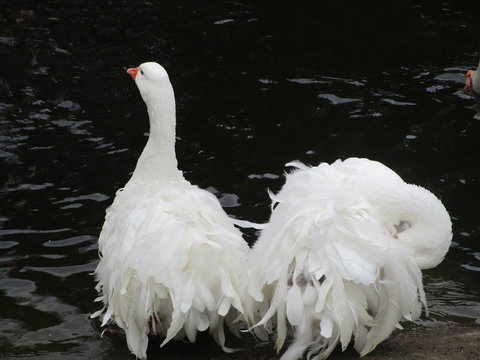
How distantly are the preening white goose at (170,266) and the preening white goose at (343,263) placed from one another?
0.71 feet

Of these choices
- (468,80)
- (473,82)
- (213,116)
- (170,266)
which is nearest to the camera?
(170,266)

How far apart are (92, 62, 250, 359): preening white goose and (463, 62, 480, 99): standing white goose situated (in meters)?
5.20

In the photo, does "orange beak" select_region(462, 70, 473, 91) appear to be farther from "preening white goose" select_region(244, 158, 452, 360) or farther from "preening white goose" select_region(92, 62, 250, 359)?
"preening white goose" select_region(92, 62, 250, 359)

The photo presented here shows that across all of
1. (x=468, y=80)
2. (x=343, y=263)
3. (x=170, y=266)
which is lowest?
(x=468, y=80)

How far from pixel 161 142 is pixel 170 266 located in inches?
55.6

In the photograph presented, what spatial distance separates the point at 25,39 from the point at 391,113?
5298 millimetres

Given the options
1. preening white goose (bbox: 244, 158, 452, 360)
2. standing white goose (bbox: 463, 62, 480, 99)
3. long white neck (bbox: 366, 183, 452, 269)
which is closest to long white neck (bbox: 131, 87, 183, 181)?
preening white goose (bbox: 244, 158, 452, 360)

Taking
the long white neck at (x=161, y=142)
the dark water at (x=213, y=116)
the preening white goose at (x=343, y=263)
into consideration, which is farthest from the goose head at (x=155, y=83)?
the dark water at (x=213, y=116)

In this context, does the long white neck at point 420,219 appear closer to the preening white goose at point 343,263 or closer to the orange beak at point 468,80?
the preening white goose at point 343,263

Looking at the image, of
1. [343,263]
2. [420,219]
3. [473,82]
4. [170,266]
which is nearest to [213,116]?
[473,82]

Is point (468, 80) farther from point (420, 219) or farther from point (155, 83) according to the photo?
point (420, 219)

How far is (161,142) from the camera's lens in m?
6.24

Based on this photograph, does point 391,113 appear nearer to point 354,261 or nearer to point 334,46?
point 334,46

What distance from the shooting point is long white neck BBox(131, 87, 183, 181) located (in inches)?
245
